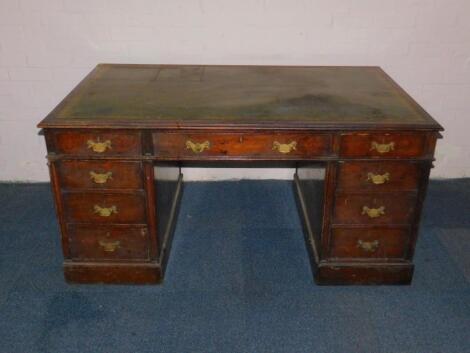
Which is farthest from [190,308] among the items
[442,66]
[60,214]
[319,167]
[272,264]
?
[442,66]

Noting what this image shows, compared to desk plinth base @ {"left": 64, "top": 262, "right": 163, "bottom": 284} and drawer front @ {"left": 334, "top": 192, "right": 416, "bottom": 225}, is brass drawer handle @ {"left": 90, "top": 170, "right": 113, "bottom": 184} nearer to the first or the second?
desk plinth base @ {"left": 64, "top": 262, "right": 163, "bottom": 284}

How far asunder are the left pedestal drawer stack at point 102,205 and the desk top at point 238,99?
0.12 metres

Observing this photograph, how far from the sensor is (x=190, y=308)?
2.60 metres

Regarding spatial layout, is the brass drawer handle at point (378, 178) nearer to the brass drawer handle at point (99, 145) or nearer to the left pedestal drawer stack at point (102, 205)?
the left pedestal drawer stack at point (102, 205)

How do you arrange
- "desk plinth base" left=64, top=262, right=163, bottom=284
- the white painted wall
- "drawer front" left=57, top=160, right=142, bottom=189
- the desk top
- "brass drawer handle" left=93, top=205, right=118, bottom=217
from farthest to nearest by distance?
the white painted wall < "desk plinth base" left=64, top=262, right=163, bottom=284 < "brass drawer handle" left=93, top=205, right=118, bottom=217 < "drawer front" left=57, top=160, right=142, bottom=189 < the desk top

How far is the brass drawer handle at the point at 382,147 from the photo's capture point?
2416mm

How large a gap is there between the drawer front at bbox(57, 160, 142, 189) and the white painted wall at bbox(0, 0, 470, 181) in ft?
3.68

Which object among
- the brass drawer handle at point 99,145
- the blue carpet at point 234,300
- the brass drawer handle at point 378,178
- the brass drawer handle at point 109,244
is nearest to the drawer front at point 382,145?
the brass drawer handle at point 378,178

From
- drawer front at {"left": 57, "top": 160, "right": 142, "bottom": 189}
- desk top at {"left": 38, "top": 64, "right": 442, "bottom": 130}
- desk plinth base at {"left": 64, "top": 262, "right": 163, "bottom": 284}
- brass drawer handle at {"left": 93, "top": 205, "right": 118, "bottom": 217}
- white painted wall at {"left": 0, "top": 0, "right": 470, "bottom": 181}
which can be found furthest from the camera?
white painted wall at {"left": 0, "top": 0, "right": 470, "bottom": 181}

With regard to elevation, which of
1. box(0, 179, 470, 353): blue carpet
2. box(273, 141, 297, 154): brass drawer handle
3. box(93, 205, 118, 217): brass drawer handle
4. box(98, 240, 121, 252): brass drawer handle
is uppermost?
box(273, 141, 297, 154): brass drawer handle

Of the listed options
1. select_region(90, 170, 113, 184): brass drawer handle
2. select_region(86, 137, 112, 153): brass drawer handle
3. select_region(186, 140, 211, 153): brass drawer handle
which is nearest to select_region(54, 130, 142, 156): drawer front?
select_region(86, 137, 112, 153): brass drawer handle

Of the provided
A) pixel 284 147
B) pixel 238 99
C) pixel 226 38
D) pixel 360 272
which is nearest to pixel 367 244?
pixel 360 272

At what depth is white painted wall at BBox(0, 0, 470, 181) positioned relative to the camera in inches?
127

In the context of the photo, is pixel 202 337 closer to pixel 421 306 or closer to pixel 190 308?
pixel 190 308
